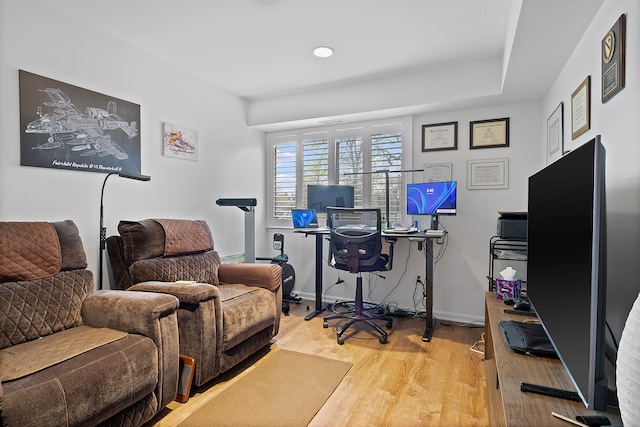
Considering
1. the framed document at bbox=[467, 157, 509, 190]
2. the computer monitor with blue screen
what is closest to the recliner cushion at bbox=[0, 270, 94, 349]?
the computer monitor with blue screen

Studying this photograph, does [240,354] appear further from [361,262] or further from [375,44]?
[375,44]

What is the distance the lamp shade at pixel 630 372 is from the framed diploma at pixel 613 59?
116 cm

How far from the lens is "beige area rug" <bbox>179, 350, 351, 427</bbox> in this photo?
1774 millimetres

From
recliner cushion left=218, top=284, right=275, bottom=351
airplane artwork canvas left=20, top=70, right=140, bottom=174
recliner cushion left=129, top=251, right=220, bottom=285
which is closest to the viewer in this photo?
airplane artwork canvas left=20, top=70, right=140, bottom=174

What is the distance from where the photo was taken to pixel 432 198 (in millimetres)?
3160

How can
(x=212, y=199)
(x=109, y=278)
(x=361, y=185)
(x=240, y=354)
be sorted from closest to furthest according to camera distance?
(x=240, y=354) → (x=109, y=278) → (x=212, y=199) → (x=361, y=185)

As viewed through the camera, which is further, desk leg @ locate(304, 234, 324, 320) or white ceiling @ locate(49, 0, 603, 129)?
desk leg @ locate(304, 234, 324, 320)

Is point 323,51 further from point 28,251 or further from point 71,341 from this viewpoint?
point 71,341

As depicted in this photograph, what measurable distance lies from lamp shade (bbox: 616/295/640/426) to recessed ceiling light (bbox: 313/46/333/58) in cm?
266

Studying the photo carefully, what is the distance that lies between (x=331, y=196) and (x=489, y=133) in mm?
1670

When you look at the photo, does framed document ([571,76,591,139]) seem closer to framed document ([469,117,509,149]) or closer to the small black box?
the small black box

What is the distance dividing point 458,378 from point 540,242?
1277mm

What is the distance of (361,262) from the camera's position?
2.93m

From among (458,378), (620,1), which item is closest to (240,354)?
(458,378)
